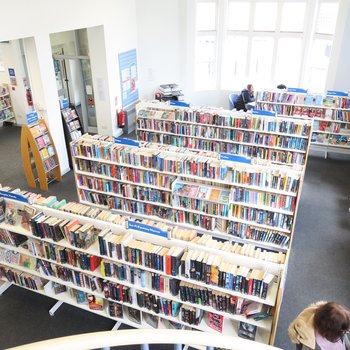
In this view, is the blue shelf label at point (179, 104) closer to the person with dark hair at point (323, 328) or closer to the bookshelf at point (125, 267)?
the bookshelf at point (125, 267)

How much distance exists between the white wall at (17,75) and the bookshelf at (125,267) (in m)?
6.44

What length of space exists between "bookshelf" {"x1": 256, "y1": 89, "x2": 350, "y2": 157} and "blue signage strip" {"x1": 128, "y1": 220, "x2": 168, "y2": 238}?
6051mm

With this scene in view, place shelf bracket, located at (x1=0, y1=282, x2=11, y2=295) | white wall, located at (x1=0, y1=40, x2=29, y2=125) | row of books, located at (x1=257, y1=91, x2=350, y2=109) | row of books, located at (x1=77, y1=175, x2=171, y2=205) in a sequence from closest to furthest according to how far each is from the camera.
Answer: shelf bracket, located at (x1=0, y1=282, x2=11, y2=295) < row of books, located at (x1=77, y1=175, x2=171, y2=205) < row of books, located at (x1=257, y1=91, x2=350, y2=109) < white wall, located at (x1=0, y1=40, x2=29, y2=125)

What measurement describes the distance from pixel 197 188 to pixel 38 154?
11.8 ft

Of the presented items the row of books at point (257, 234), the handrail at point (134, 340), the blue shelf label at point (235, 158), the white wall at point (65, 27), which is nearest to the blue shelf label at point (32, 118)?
the white wall at point (65, 27)

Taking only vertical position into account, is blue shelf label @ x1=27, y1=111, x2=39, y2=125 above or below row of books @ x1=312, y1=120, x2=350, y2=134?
above

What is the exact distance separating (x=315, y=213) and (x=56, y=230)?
4816 mm

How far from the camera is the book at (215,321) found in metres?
3.82

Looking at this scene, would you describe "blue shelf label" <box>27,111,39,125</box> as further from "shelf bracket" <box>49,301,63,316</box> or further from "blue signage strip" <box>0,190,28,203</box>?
"shelf bracket" <box>49,301,63,316</box>

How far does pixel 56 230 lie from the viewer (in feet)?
13.7

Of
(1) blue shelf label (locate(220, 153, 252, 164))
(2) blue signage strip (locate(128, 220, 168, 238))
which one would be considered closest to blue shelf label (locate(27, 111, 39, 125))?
(1) blue shelf label (locate(220, 153, 252, 164))

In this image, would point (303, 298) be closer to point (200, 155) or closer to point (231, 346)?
point (200, 155)

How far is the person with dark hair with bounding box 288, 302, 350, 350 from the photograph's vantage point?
8.98 ft

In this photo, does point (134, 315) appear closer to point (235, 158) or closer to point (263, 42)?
point (235, 158)
